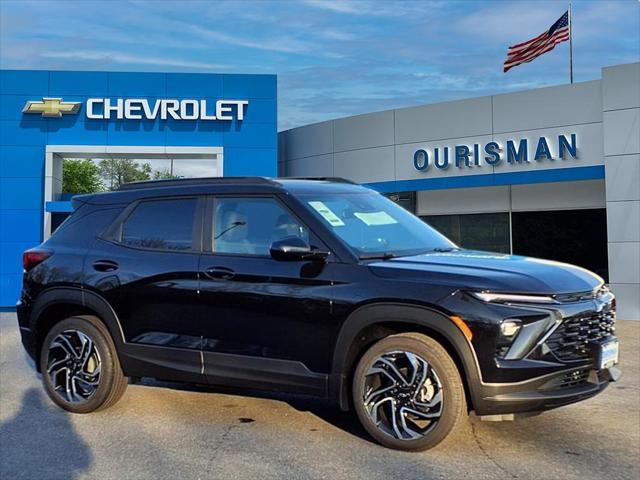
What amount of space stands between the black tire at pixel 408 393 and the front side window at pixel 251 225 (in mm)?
1058

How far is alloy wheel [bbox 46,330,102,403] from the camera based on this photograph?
557 cm

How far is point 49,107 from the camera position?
1891cm

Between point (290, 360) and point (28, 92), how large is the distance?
56.1 ft

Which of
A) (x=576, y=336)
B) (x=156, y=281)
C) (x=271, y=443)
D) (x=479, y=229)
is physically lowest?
(x=271, y=443)

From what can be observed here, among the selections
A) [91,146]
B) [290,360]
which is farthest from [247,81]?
[290,360]

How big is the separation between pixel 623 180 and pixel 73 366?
478 inches

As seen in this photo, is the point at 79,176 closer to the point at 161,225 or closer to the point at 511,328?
the point at 161,225

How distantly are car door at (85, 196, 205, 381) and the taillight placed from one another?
53cm

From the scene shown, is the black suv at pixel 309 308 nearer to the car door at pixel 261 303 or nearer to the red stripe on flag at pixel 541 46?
the car door at pixel 261 303

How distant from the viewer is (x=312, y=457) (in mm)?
4414

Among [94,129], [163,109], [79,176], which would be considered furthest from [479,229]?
[79,176]

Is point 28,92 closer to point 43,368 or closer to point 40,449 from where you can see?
point 43,368

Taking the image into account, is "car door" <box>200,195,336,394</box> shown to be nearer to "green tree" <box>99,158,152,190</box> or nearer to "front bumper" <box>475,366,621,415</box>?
"front bumper" <box>475,366,621,415</box>

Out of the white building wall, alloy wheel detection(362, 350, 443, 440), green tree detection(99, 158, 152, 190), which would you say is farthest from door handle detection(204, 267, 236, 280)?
green tree detection(99, 158, 152, 190)
